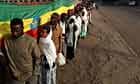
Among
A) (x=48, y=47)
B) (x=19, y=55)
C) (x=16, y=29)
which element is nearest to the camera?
(x=16, y=29)

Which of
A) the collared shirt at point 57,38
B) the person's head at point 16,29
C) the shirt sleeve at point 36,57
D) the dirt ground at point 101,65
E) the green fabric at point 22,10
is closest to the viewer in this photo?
the person's head at point 16,29

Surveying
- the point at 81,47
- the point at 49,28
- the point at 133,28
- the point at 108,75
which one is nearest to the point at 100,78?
the point at 108,75

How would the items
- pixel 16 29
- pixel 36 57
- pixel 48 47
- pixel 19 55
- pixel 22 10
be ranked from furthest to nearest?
pixel 22 10
pixel 48 47
pixel 36 57
pixel 19 55
pixel 16 29

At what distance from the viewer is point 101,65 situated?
1162 centimetres

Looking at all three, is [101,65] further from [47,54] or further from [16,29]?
[16,29]

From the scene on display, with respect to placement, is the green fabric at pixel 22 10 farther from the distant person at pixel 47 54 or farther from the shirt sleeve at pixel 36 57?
the shirt sleeve at pixel 36 57

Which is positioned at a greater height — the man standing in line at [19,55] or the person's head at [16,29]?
the person's head at [16,29]

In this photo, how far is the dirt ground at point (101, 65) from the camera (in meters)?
9.89

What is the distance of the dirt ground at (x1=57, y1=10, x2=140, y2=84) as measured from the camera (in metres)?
9.89

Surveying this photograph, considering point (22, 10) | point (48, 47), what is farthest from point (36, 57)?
point (22, 10)

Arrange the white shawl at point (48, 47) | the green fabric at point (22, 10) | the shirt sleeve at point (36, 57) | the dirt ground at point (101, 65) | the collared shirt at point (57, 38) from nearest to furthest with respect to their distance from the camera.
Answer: the shirt sleeve at point (36, 57) < the white shawl at point (48, 47) < the green fabric at point (22, 10) < the collared shirt at point (57, 38) < the dirt ground at point (101, 65)

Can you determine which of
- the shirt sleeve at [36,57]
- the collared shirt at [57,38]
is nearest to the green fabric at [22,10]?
the collared shirt at [57,38]

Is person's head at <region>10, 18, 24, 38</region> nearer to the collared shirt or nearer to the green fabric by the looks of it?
the green fabric

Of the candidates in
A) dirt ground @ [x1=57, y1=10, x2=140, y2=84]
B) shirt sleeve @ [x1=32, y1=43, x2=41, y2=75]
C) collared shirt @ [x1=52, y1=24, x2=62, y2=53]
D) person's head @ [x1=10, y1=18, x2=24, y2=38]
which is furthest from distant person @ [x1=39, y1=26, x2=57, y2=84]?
dirt ground @ [x1=57, y1=10, x2=140, y2=84]
